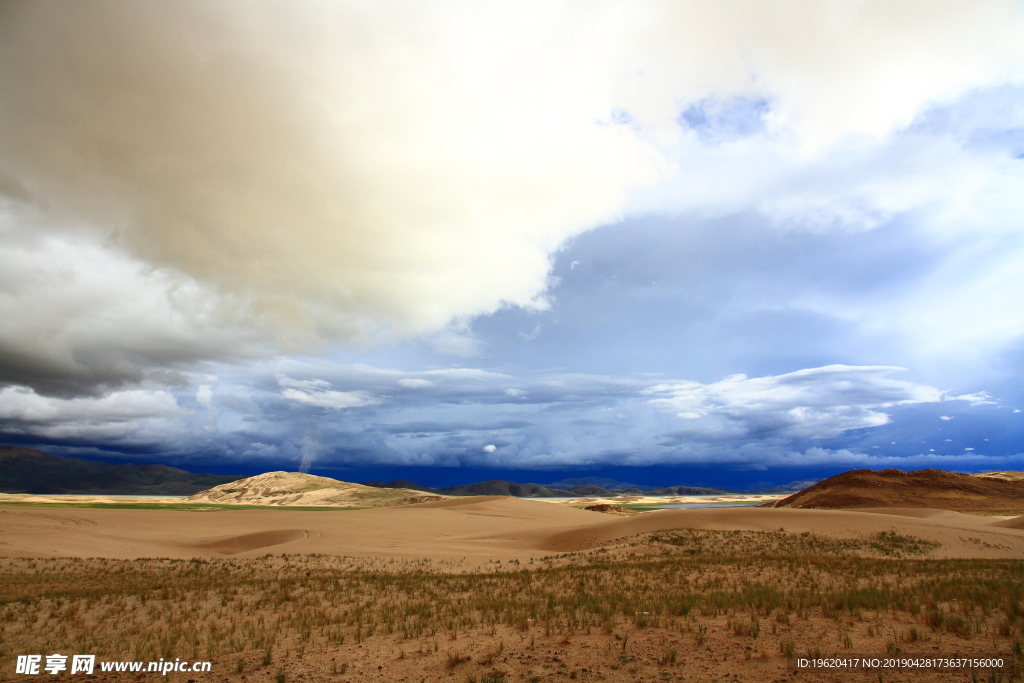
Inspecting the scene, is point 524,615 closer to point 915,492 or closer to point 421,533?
point 421,533

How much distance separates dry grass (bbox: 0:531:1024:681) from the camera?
9.94 meters

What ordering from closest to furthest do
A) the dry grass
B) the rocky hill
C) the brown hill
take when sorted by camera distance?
the dry grass → the brown hill → the rocky hill

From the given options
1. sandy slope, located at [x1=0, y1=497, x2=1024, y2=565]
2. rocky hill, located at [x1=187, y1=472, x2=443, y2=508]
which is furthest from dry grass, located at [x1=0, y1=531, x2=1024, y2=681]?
rocky hill, located at [x1=187, y1=472, x2=443, y2=508]

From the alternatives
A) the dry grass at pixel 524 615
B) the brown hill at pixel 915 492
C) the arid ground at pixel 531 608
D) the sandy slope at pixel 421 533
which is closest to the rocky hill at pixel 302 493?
the sandy slope at pixel 421 533

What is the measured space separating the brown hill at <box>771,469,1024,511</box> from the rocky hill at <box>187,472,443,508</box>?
74.9m

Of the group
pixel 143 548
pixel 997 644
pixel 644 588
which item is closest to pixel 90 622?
pixel 644 588

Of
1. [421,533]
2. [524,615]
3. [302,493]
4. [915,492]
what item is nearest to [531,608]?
[524,615]

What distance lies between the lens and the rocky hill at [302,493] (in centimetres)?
12131

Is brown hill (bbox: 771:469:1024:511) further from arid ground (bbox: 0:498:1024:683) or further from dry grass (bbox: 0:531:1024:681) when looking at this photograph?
dry grass (bbox: 0:531:1024:681)

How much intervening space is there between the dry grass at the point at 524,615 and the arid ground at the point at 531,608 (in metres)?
0.07

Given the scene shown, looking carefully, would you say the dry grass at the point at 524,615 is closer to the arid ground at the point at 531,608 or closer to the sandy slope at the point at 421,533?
the arid ground at the point at 531,608

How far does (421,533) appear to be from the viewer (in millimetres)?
50312

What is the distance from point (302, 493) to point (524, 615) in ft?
444

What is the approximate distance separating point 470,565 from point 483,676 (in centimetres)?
2112
